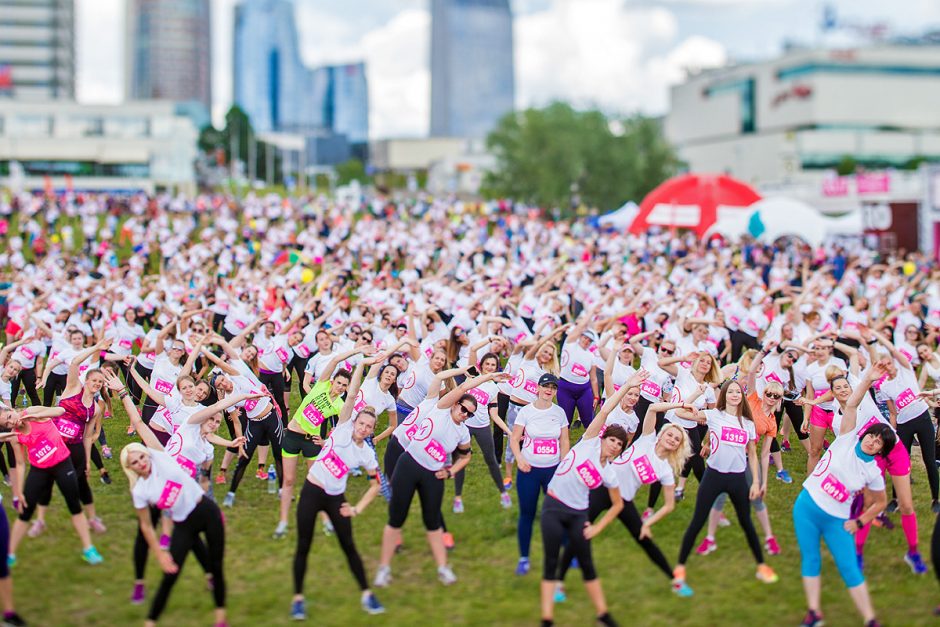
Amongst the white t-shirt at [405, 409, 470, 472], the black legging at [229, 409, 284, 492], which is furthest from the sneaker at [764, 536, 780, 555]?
the black legging at [229, 409, 284, 492]

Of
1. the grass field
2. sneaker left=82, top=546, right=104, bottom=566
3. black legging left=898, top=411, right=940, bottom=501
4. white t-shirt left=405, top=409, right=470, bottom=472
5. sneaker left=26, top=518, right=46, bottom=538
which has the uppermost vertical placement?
white t-shirt left=405, top=409, right=470, bottom=472

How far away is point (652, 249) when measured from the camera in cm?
2948

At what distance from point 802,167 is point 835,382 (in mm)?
76843

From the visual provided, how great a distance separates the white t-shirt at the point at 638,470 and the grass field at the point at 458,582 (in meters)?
0.90

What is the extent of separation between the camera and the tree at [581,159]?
6050 cm

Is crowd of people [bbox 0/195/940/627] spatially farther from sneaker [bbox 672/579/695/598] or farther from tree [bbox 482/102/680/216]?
tree [bbox 482/102/680/216]

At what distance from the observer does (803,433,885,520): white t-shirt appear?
6.66 meters

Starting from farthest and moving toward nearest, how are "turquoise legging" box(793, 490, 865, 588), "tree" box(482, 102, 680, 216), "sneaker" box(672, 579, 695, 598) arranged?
1. "tree" box(482, 102, 680, 216)
2. "sneaker" box(672, 579, 695, 598)
3. "turquoise legging" box(793, 490, 865, 588)

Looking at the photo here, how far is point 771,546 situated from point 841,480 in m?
1.79

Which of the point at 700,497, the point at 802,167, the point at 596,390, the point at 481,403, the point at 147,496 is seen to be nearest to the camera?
the point at 147,496

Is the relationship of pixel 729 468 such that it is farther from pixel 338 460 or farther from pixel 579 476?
pixel 338 460

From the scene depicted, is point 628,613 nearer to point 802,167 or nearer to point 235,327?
point 235,327

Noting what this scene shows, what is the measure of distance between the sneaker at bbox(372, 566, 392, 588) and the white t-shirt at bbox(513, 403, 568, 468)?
4.67 ft

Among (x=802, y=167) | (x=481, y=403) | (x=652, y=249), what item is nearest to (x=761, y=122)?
(x=802, y=167)
